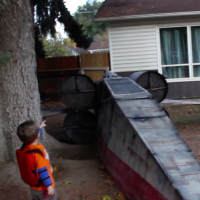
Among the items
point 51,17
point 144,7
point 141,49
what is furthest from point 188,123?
point 51,17

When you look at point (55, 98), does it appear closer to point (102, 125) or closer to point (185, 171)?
point (102, 125)

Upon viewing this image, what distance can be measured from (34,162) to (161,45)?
10381 millimetres

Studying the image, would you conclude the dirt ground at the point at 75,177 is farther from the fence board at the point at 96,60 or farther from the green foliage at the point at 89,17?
the green foliage at the point at 89,17

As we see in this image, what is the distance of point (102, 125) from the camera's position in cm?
644

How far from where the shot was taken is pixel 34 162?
358 centimetres

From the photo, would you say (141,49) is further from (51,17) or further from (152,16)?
(51,17)

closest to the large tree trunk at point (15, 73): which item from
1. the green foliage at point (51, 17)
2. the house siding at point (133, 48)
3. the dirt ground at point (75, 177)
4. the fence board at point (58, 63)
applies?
the dirt ground at point (75, 177)

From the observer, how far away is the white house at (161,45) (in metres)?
12.9

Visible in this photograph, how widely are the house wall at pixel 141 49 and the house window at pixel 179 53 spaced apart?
222mm

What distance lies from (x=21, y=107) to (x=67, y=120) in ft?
6.24

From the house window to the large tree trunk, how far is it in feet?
26.4

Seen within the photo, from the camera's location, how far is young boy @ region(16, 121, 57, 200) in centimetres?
354

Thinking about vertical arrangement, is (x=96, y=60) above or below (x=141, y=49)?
below

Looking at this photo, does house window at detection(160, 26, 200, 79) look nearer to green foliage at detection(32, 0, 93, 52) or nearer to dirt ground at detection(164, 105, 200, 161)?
dirt ground at detection(164, 105, 200, 161)
